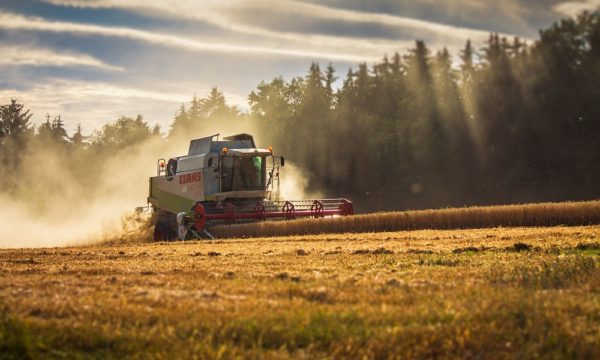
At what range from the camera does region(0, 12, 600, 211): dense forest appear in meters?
56.0

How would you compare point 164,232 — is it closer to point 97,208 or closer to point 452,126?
point 97,208

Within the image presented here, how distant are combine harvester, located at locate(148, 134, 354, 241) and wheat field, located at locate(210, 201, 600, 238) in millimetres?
1272

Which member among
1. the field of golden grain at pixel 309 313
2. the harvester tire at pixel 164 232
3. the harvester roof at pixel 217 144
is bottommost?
the field of golden grain at pixel 309 313

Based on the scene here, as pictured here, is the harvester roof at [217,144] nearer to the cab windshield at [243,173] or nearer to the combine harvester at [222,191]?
the combine harvester at [222,191]

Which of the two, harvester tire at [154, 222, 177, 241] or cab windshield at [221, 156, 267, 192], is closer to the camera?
cab windshield at [221, 156, 267, 192]

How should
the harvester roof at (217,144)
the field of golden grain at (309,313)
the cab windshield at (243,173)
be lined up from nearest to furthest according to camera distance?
1. the field of golden grain at (309,313)
2. the cab windshield at (243,173)
3. the harvester roof at (217,144)

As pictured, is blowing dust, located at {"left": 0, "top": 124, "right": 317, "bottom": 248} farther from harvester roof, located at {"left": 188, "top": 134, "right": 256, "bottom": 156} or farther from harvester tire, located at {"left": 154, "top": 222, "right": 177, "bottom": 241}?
harvester roof, located at {"left": 188, "top": 134, "right": 256, "bottom": 156}

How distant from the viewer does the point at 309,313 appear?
6.79 meters

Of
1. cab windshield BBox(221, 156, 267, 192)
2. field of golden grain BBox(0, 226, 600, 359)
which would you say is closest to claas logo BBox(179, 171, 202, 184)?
cab windshield BBox(221, 156, 267, 192)

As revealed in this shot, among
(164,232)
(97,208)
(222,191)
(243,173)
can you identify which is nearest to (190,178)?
(222,191)

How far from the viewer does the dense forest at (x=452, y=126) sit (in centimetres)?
5600

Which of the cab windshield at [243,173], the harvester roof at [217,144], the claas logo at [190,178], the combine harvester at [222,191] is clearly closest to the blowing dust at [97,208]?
the combine harvester at [222,191]

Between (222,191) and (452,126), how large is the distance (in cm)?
3864

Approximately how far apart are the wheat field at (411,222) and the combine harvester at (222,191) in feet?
4.17
